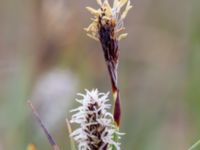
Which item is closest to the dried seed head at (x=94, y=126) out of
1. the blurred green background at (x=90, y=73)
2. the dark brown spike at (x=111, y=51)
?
the dark brown spike at (x=111, y=51)

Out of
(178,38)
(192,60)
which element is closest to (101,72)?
(178,38)

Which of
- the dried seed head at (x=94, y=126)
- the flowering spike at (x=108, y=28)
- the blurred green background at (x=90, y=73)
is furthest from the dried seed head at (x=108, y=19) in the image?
the blurred green background at (x=90, y=73)

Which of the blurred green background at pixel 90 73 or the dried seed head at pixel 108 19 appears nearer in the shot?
the dried seed head at pixel 108 19

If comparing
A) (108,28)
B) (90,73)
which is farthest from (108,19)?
(90,73)

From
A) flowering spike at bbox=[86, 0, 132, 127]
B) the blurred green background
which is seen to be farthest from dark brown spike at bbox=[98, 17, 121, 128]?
the blurred green background

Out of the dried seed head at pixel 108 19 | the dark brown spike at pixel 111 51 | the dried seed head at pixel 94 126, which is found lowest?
the dried seed head at pixel 94 126

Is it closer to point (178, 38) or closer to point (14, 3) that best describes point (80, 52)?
point (14, 3)

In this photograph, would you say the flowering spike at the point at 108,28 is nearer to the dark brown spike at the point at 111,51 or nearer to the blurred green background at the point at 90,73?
the dark brown spike at the point at 111,51

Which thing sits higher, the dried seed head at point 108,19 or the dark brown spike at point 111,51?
the dried seed head at point 108,19

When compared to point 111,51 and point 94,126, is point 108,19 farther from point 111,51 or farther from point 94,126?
point 94,126
